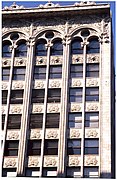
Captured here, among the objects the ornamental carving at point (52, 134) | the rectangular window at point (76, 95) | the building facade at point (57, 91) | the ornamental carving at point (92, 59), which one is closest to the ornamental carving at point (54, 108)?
the building facade at point (57, 91)

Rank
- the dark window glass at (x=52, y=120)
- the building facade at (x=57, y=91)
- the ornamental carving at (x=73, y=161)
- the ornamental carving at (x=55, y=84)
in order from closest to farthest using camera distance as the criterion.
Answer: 1. the ornamental carving at (x=73, y=161)
2. the building facade at (x=57, y=91)
3. the dark window glass at (x=52, y=120)
4. the ornamental carving at (x=55, y=84)

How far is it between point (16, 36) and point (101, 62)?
9.17 meters

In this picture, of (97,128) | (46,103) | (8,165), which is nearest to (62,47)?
(46,103)

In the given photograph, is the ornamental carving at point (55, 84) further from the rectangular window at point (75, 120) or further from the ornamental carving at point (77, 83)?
the rectangular window at point (75, 120)

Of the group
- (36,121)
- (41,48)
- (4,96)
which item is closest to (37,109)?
(36,121)

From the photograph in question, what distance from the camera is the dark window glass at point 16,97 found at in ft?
136

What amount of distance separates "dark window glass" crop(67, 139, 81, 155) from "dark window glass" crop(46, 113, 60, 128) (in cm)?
206

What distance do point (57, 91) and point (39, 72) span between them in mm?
2833

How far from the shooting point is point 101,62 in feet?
138

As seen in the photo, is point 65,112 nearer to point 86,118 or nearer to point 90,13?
point 86,118

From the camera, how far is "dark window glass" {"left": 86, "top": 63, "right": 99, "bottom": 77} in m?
41.9

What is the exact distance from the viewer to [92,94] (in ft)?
134

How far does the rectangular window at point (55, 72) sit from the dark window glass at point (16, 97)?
3.14 meters

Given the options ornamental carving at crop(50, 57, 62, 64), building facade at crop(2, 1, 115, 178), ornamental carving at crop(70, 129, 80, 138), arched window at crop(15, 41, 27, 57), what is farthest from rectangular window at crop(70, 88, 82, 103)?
arched window at crop(15, 41, 27, 57)
